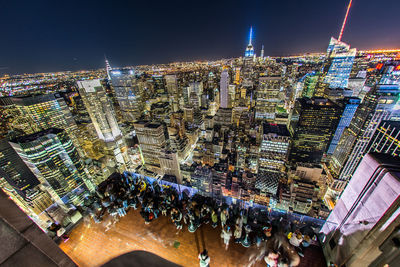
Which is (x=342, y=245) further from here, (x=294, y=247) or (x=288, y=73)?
(x=288, y=73)

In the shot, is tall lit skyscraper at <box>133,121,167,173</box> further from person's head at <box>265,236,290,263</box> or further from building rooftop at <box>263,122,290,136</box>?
person's head at <box>265,236,290,263</box>

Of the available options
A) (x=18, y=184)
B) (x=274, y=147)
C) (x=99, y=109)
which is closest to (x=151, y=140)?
(x=99, y=109)

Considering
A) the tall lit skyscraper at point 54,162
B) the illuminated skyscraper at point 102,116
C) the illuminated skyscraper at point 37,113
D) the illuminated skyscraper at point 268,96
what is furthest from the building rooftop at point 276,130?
the illuminated skyscraper at point 37,113

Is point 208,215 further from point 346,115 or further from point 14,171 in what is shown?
point 346,115

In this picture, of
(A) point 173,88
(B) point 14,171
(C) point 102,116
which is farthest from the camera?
(A) point 173,88

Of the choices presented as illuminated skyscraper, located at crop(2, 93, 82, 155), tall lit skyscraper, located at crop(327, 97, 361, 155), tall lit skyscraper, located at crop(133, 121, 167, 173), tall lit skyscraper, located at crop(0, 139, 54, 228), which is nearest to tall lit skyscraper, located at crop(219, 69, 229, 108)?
tall lit skyscraper, located at crop(327, 97, 361, 155)

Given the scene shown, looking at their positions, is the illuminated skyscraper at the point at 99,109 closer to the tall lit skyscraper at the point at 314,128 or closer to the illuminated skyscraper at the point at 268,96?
the illuminated skyscraper at the point at 268,96
